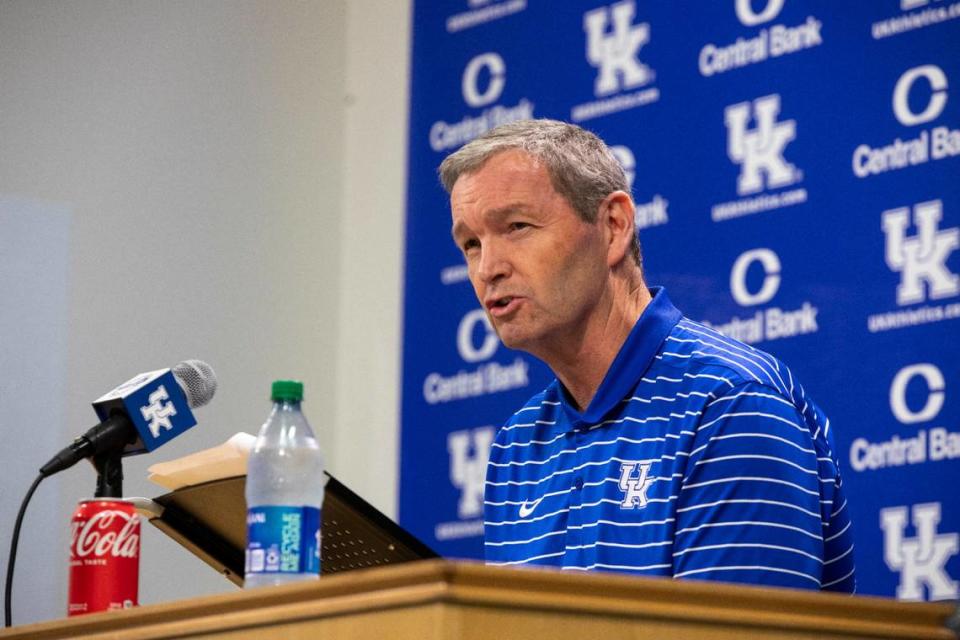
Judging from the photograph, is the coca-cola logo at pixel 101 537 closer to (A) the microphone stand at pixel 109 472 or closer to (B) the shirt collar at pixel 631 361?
(A) the microphone stand at pixel 109 472

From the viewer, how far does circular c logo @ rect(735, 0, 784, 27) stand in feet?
12.0

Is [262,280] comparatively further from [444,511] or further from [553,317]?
[553,317]

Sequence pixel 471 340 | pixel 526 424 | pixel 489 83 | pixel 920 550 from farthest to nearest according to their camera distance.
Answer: pixel 489 83, pixel 471 340, pixel 920 550, pixel 526 424

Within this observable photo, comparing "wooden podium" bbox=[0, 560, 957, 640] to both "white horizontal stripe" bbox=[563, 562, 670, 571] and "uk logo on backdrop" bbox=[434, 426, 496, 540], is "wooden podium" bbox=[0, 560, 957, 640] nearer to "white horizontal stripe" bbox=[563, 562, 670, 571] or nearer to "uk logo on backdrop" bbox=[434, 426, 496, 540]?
"white horizontal stripe" bbox=[563, 562, 670, 571]

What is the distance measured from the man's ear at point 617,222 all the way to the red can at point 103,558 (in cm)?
88

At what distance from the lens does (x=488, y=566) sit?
1326 mm

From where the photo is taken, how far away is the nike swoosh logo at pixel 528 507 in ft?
7.67

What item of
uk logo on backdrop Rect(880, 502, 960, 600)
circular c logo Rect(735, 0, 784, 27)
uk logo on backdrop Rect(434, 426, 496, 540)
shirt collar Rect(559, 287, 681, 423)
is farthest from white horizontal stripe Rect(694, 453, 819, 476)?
uk logo on backdrop Rect(434, 426, 496, 540)

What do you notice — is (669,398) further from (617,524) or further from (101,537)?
(101,537)

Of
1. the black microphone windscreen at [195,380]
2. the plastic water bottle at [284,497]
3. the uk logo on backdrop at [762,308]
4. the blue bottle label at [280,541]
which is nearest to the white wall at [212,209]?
the uk logo on backdrop at [762,308]

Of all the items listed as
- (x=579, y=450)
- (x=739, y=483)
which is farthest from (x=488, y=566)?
(x=579, y=450)

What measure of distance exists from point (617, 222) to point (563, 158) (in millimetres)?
136

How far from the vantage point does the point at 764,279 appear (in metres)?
3.54

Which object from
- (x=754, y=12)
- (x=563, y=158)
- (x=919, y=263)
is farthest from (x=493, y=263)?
(x=754, y=12)
